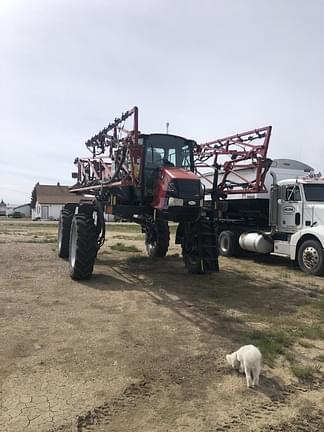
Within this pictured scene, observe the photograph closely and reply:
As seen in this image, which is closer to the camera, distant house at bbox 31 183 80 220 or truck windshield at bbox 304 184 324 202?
truck windshield at bbox 304 184 324 202

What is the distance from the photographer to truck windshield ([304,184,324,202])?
40.9ft

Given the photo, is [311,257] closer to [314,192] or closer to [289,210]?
[289,210]

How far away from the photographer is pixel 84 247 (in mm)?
9281

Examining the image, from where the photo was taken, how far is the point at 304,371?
4867 mm

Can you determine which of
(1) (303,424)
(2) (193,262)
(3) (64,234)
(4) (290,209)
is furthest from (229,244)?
(1) (303,424)

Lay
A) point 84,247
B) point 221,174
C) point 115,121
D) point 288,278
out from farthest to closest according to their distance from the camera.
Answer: point 221,174, point 288,278, point 115,121, point 84,247

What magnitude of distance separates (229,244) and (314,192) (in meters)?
3.59

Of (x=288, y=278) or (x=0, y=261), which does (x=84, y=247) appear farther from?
(x=288, y=278)

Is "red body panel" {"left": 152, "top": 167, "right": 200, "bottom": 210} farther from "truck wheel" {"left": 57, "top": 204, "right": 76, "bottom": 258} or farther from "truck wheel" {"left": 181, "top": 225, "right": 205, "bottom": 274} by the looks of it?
"truck wheel" {"left": 57, "top": 204, "right": 76, "bottom": 258}

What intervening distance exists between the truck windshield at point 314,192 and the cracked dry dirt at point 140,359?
350cm

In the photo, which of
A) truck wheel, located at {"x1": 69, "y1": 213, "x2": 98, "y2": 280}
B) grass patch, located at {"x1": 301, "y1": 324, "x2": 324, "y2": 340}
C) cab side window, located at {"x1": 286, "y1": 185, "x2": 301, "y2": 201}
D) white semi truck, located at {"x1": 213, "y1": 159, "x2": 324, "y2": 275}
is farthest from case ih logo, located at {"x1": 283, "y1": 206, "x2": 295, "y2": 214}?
grass patch, located at {"x1": 301, "y1": 324, "x2": 324, "y2": 340}

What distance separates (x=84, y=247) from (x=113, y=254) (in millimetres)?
5047

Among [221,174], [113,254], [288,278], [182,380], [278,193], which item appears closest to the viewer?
[182,380]

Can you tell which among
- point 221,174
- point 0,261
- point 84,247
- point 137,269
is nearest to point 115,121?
point 84,247
